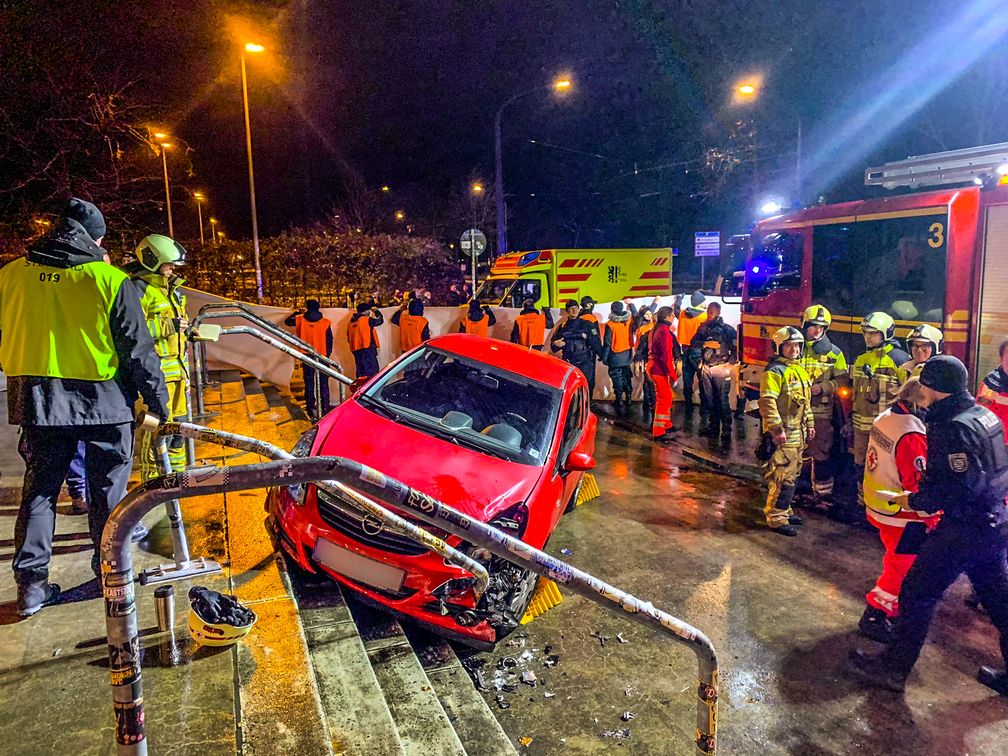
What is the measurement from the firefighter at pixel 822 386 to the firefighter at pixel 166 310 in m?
5.90

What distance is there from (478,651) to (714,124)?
83.8 feet

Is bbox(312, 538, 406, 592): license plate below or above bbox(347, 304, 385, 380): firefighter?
below

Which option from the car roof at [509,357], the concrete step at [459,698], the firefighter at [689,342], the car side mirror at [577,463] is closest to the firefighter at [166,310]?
the car roof at [509,357]

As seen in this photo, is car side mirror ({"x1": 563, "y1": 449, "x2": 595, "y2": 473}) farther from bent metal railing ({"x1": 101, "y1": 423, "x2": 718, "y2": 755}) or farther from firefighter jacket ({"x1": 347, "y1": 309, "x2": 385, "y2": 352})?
firefighter jacket ({"x1": 347, "y1": 309, "x2": 385, "y2": 352})

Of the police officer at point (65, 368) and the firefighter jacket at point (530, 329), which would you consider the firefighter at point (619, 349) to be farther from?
the police officer at point (65, 368)

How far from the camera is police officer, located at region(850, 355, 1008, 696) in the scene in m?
3.63

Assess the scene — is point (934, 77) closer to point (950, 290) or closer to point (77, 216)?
point (950, 290)

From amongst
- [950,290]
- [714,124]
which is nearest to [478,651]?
[950,290]

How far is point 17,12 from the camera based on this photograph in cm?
1131

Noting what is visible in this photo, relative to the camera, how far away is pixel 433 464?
4.30m

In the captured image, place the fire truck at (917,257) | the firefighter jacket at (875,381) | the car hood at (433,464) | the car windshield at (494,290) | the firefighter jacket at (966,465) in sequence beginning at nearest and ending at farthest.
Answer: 1. the firefighter jacket at (966,465)
2. the car hood at (433,464)
3. the firefighter jacket at (875,381)
4. the fire truck at (917,257)
5. the car windshield at (494,290)

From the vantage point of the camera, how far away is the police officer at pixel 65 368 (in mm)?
3271

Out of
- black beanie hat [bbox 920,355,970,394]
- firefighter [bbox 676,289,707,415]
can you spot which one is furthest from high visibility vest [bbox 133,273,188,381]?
firefighter [bbox 676,289,707,415]

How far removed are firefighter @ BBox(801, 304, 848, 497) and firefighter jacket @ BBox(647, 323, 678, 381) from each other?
2.75 m
